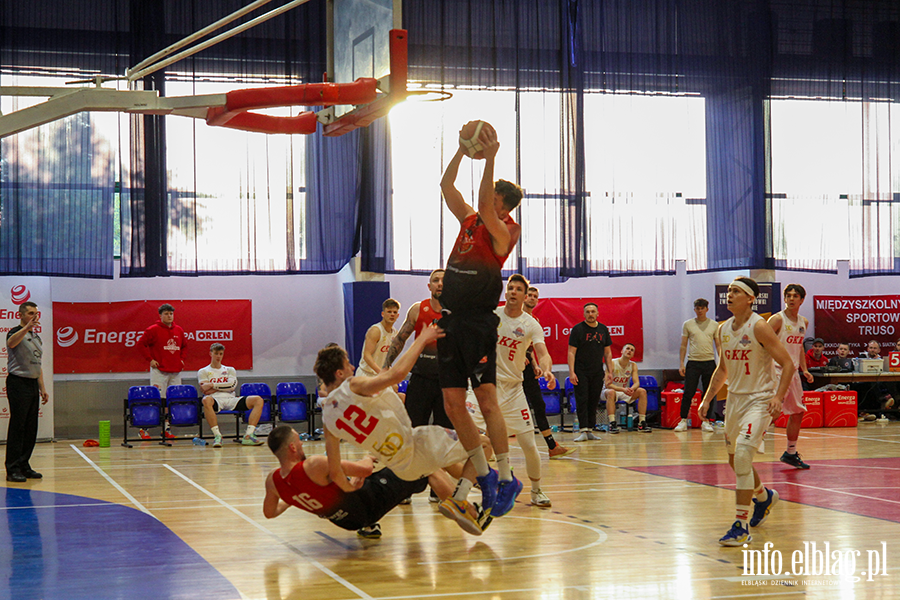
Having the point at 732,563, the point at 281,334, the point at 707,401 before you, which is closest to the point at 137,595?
the point at 732,563

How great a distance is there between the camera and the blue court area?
4.98 metres

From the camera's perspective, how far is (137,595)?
192 inches

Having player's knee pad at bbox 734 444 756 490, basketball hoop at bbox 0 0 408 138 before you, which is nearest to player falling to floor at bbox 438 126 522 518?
player's knee pad at bbox 734 444 756 490

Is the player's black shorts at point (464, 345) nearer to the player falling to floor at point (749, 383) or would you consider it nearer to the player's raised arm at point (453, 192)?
the player's raised arm at point (453, 192)

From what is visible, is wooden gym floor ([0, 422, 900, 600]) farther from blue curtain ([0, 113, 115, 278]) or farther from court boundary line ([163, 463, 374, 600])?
blue curtain ([0, 113, 115, 278])

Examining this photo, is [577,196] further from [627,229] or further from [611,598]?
[611,598]

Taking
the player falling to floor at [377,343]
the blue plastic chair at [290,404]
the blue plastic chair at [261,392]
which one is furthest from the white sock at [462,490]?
the blue plastic chair at [261,392]

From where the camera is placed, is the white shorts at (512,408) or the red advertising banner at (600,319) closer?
the white shorts at (512,408)

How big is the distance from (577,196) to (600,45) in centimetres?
287

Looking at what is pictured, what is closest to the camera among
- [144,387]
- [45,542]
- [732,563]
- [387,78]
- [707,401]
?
[732,563]

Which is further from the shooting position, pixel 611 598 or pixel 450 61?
pixel 450 61

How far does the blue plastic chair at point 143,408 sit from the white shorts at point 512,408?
6905 millimetres

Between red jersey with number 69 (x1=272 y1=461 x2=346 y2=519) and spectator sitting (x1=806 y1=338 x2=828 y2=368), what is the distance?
12540mm

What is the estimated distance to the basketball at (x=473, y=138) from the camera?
5.04 metres
